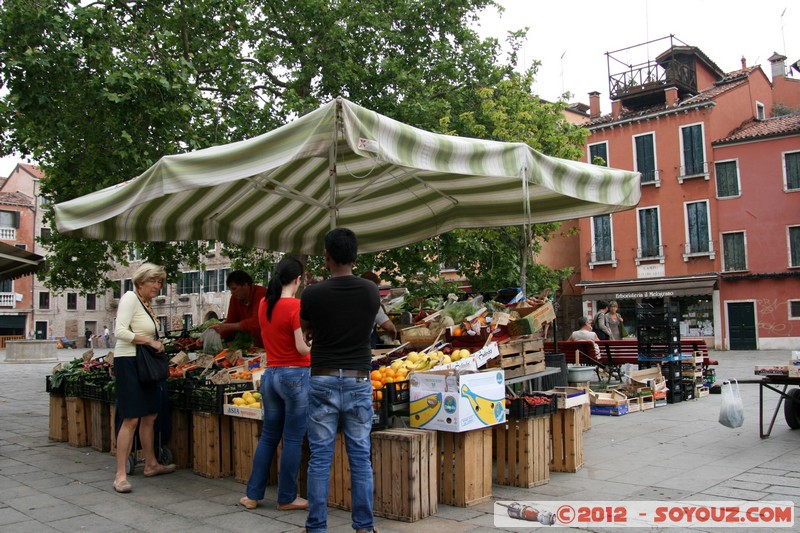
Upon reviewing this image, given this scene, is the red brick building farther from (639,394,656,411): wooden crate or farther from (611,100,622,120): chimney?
(639,394,656,411): wooden crate

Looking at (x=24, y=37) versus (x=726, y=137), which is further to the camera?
(x=726, y=137)

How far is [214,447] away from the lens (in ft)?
19.1

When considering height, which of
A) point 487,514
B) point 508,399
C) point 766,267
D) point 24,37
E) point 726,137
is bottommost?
point 487,514

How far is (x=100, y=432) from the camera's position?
7.08m

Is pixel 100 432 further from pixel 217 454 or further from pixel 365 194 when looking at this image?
pixel 365 194

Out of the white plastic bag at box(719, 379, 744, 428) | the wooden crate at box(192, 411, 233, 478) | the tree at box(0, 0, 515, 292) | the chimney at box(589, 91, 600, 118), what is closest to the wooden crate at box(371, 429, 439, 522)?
the wooden crate at box(192, 411, 233, 478)

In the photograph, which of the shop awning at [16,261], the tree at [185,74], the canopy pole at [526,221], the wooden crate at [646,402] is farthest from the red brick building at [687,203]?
the shop awning at [16,261]

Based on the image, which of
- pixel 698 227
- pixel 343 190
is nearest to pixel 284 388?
pixel 343 190

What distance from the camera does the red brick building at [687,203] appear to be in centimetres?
2691

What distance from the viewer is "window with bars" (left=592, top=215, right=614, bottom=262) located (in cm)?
3042

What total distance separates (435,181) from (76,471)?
172 inches

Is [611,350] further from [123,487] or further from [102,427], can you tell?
[123,487]

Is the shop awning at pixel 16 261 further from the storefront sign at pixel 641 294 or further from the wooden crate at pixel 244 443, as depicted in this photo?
the storefront sign at pixel 641 294

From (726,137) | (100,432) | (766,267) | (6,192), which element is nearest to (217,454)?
(100,432)
